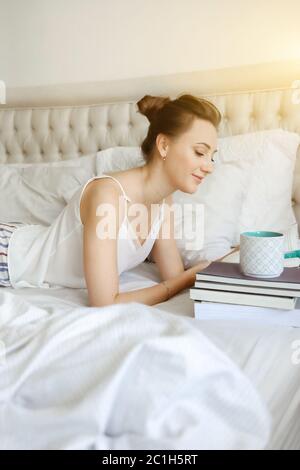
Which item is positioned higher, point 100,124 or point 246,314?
point 100,124

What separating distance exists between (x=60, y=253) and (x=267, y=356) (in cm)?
85

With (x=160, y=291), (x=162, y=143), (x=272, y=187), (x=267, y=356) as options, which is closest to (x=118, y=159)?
(x=162, y=143)

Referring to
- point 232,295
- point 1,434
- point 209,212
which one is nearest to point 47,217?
point 209,212

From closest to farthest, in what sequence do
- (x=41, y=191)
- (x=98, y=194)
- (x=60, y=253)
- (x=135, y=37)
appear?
(x=98, y=194)
(x=60, y=253)
(x=41, y=191)
(x=135, y=37)

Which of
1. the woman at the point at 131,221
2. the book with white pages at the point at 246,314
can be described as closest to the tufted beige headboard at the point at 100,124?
the woman at the point at 131,221

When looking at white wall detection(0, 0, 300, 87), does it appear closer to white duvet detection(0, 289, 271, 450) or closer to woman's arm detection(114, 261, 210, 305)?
woman's arm detection(114, 261, 210, 305)

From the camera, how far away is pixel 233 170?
179 cm

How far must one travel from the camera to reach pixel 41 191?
2.00 m

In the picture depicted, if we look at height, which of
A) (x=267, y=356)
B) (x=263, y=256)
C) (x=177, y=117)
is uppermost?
(x=177, y=117)

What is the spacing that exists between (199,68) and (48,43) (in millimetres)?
822

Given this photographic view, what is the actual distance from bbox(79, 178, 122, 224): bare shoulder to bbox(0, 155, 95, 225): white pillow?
495 millimetres

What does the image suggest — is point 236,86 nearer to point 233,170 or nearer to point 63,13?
point 233,170

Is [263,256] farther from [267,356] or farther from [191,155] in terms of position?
[191,155]

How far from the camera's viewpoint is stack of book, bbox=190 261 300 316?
1.09m
